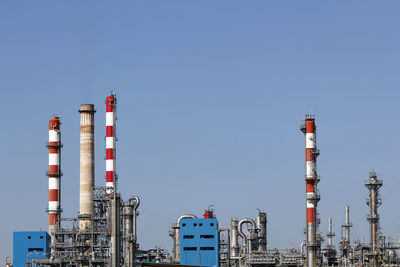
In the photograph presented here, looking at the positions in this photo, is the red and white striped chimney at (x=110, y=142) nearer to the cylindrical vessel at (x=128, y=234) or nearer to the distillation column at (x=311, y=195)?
the cylindrical vessel at (x=128, y=234)

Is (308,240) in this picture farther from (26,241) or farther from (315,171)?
(26,241)

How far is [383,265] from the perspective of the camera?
78.7 meters

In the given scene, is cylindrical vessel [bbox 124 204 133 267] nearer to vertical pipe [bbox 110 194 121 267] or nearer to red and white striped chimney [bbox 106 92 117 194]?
red and white striped chimney [bbox 106 92 117 194]

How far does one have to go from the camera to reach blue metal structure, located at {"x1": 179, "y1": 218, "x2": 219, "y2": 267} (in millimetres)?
85062

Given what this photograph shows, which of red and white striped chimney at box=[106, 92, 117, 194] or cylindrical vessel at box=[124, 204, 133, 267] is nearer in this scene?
cylindrical vessel at box=[124, 204, 133, 267]

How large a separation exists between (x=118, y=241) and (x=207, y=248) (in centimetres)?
2445

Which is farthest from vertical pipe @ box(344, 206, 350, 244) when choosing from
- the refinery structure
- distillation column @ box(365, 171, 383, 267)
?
distillation column @ box(365, 171, 383, 267)

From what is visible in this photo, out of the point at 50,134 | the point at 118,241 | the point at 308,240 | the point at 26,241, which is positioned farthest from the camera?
the point at 50,134

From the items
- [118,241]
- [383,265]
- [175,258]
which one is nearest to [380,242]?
[383,265]

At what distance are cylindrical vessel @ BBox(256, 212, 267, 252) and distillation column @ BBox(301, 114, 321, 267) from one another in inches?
463

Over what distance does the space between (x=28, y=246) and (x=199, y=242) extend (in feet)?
52.7

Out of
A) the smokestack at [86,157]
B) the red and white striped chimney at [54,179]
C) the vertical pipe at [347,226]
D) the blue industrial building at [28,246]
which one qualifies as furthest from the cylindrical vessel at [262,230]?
the blue industrial building at [28,246]

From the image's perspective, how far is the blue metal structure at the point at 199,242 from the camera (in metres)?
85.1

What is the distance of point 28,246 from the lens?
274 ft
